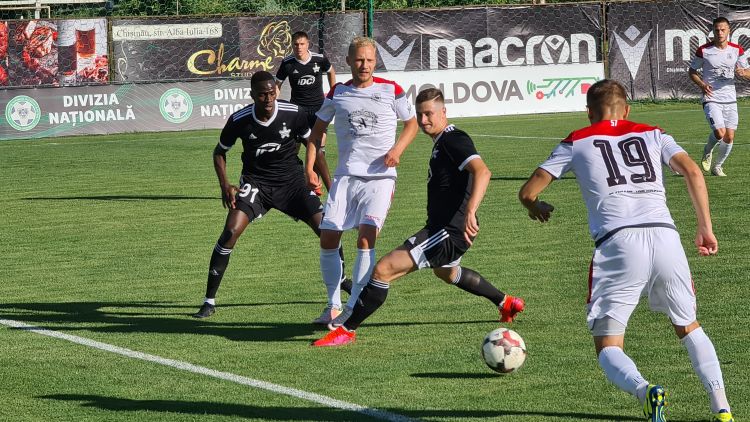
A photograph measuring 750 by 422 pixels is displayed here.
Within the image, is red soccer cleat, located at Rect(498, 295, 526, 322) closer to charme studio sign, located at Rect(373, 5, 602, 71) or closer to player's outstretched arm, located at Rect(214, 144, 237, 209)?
player's outstretched arm, located at Rect(214, 144, 237, 209)

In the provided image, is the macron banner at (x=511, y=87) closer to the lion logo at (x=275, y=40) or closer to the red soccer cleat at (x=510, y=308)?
the lion logo at (x=275, y=40)

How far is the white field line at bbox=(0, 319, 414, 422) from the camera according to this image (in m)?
6.42

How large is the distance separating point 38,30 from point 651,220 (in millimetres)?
26114

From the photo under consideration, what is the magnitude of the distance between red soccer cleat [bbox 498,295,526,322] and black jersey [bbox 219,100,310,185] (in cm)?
226

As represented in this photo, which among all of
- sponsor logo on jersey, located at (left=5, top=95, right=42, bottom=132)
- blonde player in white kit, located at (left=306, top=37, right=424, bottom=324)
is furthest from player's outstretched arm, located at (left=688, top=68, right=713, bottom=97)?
sponsor logo on jersey, located at (left=5, top=95, right=42, bottom=132)

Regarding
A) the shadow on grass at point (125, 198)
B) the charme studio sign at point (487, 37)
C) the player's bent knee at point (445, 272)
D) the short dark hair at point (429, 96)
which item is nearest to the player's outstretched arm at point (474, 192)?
the short dark hair at point (429, 96)

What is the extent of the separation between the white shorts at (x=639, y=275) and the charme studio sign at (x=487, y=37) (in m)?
26.1

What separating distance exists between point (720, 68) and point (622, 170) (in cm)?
1293

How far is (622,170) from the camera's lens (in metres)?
5.76

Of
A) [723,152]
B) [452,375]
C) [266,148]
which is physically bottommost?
[723,152]

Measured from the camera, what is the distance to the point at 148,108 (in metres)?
29.4

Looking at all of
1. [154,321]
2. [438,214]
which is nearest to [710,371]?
[438,214]

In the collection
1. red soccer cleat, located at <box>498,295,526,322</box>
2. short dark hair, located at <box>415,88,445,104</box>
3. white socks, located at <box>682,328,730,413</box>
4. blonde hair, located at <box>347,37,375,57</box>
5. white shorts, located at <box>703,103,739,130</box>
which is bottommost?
white shorts, located at <box>703,103,739,130</box>

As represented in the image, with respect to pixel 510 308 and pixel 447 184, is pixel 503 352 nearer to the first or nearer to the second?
pixel 447 184
